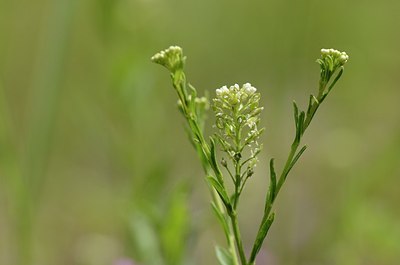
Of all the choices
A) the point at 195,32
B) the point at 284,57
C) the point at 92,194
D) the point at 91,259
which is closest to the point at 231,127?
the point at 91,259

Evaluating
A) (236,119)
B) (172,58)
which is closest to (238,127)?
(236,119)

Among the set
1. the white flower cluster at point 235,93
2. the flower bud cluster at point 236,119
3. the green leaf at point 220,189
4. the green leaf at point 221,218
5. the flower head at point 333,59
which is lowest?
the green leaf at point 221,218

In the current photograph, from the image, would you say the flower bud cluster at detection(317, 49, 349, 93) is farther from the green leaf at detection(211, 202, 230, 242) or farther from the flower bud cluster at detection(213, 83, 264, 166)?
Result: the green leaf at detection(211, 202, 230, 242)

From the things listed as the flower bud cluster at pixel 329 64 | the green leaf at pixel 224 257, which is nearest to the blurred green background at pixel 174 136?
the green leaf at pixel 224 257

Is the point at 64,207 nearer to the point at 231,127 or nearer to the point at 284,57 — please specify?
the point at 284,57

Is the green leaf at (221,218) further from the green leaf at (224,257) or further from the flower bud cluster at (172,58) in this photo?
the flower bud cluster at (172,58)

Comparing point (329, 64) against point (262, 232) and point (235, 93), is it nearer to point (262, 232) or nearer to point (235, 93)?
point (235, 93)

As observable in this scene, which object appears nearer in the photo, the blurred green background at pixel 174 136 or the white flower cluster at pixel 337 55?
the white flower cluster at pixel 337 55
